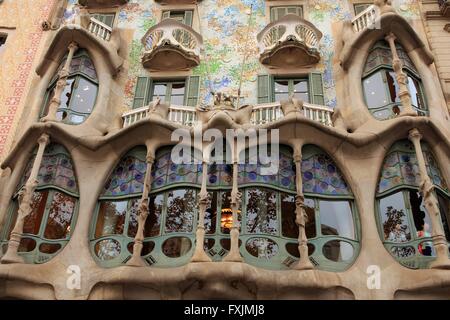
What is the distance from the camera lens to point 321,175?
1144 centimetres

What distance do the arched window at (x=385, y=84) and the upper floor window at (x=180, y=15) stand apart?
597cm

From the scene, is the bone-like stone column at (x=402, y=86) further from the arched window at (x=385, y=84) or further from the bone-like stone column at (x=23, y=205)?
the bone-like stone column at (x=23, y=205)

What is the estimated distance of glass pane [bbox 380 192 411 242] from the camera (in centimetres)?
1042

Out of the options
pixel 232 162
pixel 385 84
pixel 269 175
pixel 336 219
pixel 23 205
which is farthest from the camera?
pixel 385 84

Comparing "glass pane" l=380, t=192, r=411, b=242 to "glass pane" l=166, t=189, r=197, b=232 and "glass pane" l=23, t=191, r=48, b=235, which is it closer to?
"glass pane" l=166, t=189, r=197, b=232

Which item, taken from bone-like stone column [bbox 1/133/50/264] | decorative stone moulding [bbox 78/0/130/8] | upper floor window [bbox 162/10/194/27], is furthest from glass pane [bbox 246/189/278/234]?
decorative stone moulding [bbox 78/0/130/8]

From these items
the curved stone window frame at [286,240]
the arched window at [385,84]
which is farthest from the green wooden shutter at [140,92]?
the arched window at [385,84]

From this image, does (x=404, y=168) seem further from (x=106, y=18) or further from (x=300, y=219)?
(x=106, y=18)

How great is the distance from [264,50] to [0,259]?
8908 millimetres

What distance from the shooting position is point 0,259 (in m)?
10.4

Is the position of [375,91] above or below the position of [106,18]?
below

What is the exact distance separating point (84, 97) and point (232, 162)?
487 centimetres

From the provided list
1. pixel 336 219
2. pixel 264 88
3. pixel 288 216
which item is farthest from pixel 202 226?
pixel 264 88

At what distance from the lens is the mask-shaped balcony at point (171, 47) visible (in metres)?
13.9
